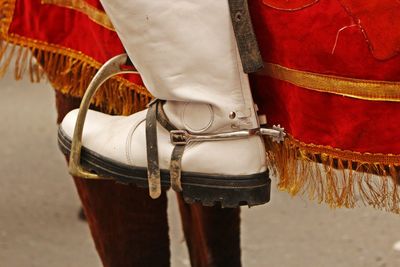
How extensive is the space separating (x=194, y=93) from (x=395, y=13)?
0.99 ft

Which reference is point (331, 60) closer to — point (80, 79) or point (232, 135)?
point (232, 135)

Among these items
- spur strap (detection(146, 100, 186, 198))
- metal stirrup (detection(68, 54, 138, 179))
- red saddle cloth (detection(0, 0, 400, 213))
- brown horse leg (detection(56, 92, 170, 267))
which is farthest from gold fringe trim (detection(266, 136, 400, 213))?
brown horse leg (detection(56, 92, 170, 267))

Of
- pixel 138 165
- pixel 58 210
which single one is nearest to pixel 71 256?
pixel 58 210

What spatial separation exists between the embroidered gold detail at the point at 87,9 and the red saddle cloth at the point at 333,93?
298mm

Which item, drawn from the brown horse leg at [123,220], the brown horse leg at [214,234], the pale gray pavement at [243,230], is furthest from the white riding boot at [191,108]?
the pale gray pavement at [243,230]

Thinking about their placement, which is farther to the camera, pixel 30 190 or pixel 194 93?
pixel 30 190

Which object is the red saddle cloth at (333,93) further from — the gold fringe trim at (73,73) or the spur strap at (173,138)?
the gold fringe trim at (73,73)

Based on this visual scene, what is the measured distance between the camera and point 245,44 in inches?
49.1

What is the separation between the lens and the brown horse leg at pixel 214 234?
198 cm

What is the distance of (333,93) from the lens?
4.02 feet

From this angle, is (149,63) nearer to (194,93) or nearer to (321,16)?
(194,93)

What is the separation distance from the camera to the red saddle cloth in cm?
117

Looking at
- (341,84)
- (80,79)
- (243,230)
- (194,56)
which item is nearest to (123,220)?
(80,79)

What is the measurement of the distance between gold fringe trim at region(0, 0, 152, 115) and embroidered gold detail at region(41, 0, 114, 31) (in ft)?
0.26
